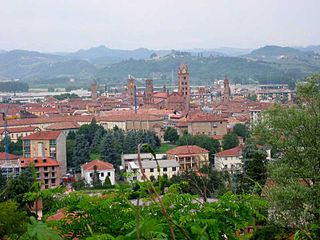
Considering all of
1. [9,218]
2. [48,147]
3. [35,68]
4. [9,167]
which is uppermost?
[9,218]

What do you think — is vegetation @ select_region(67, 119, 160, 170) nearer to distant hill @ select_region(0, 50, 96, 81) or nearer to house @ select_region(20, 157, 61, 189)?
house @ select_region(20, 157, 61, 189)

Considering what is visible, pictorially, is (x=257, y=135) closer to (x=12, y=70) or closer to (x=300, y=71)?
(x=300, y=71)

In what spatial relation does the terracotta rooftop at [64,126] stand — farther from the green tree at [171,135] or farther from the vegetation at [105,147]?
the green tree at [171,135]

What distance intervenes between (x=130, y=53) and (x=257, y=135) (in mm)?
166569

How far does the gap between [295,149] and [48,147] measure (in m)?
14.2

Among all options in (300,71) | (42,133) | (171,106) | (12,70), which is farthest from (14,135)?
(12,70)

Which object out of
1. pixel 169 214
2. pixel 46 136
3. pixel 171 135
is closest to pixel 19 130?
pixel 171 135

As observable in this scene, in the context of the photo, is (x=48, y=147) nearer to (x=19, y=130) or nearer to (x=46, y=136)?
(x=46, y=136)

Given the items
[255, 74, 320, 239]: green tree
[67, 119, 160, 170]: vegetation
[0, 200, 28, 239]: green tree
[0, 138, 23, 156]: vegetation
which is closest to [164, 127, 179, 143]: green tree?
[67, 119, 160, 170]: vegetation

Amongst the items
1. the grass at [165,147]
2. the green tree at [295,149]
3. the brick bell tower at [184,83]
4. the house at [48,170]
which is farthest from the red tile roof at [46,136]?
the brick bell tower at [184,83]

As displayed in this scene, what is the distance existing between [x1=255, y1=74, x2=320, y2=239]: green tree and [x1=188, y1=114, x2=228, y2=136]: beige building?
20474 millimetres

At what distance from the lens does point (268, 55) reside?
363ft

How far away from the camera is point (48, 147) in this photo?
18703mm

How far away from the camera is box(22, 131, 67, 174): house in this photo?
61.1ft
